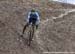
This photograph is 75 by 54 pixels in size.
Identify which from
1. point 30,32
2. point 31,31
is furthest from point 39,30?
point 31,31

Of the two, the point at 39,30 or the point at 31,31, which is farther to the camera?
the point at 39,30

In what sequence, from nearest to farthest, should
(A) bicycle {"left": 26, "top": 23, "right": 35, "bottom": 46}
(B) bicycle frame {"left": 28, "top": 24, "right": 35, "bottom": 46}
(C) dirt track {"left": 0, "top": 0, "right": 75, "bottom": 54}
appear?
1. (B) bicycle frame {"left": 28, "top": 24, "right": 35, "bottom": 46}
2. (A) bicycle {"left": 26, "top": 23, "right": 35, "bottom": 46}
3. (C) dirt track {"left": 0, "top": 0, "right": 75, "bottom": 54}

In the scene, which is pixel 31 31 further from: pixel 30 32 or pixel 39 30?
pixel 39 30

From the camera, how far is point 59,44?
2066 centimetres

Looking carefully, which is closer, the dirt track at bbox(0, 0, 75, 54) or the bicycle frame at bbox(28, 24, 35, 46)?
the bicycle frame at bbox(28, 24, 35, 46)

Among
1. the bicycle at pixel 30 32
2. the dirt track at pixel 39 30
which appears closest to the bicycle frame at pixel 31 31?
the bicycle at pixel 30 32

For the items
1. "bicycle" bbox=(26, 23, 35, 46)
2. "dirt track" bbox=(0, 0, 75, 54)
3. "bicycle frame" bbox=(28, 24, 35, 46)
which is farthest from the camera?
"dirt track" bbox=(0, 0, 75, 54)

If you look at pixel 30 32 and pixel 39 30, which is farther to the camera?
pixel 39 30

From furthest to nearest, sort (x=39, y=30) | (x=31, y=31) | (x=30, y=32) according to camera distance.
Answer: (x=39, y=30) < (x=30, y=32) < (x=31, y=31)

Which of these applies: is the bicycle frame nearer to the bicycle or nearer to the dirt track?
the bicycle

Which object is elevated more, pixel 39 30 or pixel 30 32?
pixel 30 32

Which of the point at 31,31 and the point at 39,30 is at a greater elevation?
the point at 31,31

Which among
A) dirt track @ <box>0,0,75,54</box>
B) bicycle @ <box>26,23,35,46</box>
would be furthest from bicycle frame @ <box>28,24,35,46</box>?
dirt track @ <box>0,0,75,54</box>

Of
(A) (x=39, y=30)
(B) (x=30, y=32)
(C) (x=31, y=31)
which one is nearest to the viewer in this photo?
(C) (x=31, y=31)
